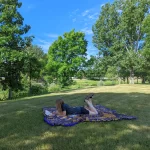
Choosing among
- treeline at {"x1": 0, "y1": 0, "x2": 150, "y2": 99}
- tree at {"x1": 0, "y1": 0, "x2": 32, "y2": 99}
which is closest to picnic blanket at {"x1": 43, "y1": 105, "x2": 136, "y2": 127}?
tree at {"x1": 0, "y1": 0, "x2": 32, "y2": 99}

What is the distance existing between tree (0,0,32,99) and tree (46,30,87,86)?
39.0 feet

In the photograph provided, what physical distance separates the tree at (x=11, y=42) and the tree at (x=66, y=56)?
11.9 metres

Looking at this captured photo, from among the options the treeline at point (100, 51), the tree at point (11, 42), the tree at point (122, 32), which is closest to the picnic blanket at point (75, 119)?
the tree at point (11, 42)

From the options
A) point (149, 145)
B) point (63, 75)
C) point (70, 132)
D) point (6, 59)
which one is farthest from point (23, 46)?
point (149, 145)

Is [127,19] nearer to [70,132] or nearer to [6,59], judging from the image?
[6,59]

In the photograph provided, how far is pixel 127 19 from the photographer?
104 feet

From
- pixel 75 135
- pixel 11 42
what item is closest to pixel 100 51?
pixel 11 42

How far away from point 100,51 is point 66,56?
28.1ft

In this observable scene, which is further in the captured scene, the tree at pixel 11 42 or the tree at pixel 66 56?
the tree at pixel 66 56

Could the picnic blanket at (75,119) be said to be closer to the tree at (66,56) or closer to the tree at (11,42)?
the tree at (11,42)

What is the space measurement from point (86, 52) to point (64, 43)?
3.67 m

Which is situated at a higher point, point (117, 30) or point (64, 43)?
point (117, 30)

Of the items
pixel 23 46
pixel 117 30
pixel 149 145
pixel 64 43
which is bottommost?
pixel 149 145

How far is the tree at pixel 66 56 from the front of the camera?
29250mm
